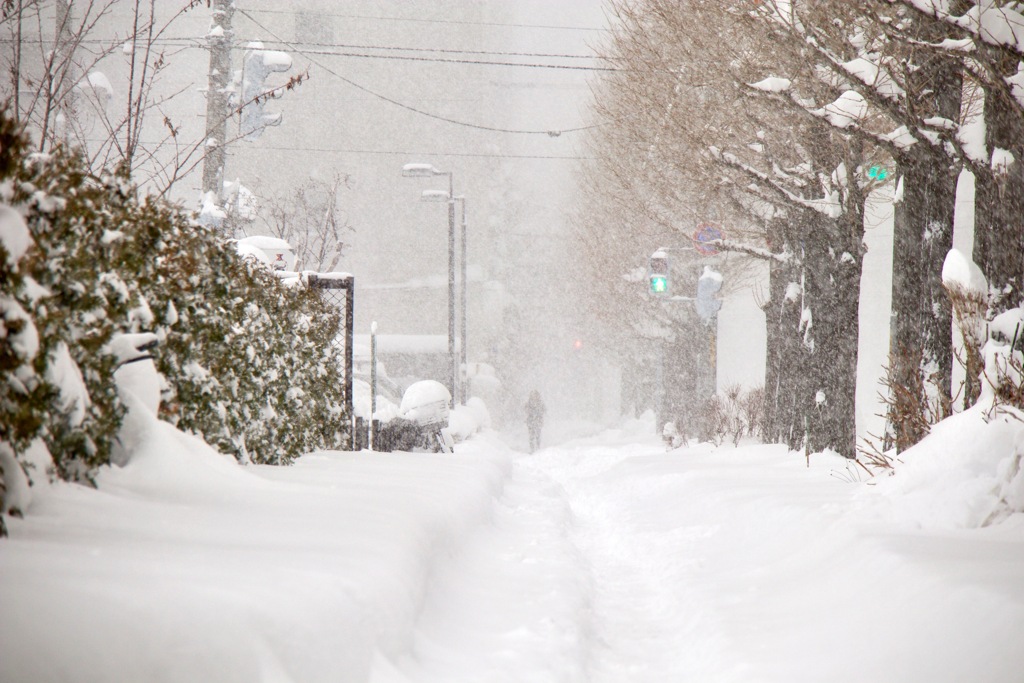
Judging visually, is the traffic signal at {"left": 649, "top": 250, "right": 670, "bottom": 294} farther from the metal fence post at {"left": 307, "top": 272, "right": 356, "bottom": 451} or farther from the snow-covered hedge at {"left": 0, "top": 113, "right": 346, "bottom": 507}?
the snow-covered hedge at {"left": 0, "top": 113, "right": 346, "bottom": 507}

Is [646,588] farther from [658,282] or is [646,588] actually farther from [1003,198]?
[658,282]

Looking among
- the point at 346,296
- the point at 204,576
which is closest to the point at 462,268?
the point at 346,296

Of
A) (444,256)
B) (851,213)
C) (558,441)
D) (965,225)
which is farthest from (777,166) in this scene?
(444,256)

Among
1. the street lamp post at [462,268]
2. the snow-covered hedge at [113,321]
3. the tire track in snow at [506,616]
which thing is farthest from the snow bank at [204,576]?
the street lamp post at [462,268]

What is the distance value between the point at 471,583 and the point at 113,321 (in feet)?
8.47

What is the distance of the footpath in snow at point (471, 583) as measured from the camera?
2.62 m

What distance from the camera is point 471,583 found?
547cm

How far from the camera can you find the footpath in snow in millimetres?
2623

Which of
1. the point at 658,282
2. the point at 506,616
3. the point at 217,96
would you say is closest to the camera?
the point at 506,616

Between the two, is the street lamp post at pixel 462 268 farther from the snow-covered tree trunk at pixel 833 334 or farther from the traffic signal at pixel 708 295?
the snow-covered tree trunk at pixel 833 334

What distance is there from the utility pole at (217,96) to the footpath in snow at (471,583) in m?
4.51

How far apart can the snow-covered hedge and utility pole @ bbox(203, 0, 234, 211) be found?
319 centimetres

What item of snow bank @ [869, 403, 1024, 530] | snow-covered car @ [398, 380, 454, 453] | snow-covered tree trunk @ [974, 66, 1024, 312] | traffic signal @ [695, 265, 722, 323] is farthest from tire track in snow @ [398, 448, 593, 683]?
traffic signal @ [695, 265, 722, 323]

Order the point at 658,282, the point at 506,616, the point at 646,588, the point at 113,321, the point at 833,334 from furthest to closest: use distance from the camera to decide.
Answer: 1. the point at 658,282
2. the point at 833,334
3. the point at 646,588
4. the point at 506,616
5. the point at 113,321
